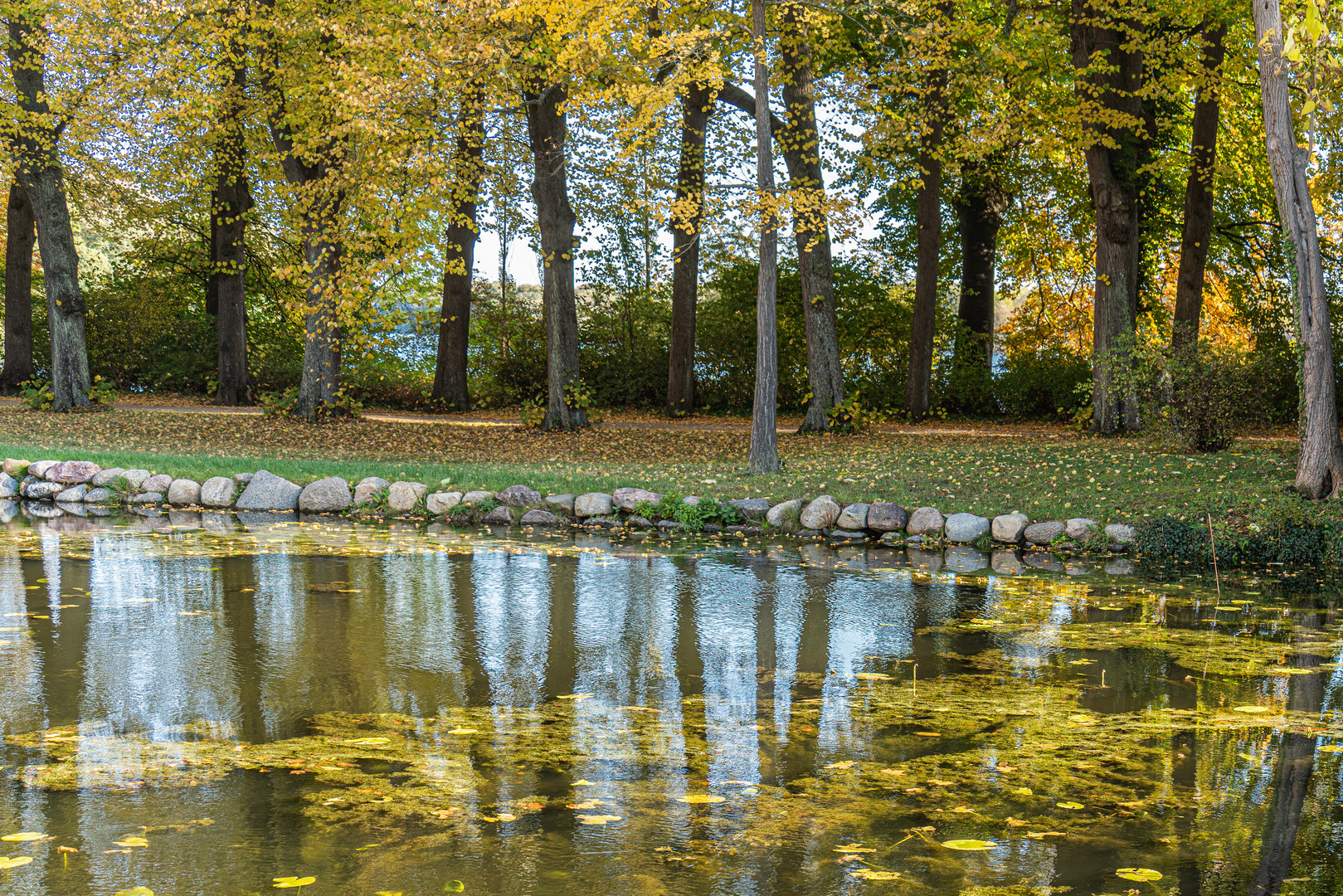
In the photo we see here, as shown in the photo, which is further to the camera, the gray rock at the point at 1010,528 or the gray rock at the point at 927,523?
the gray rock at the point at 927,523

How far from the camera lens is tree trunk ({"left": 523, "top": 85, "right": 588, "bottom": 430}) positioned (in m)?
18.4

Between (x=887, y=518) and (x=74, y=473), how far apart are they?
966 centimetres

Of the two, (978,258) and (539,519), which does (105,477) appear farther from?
(978,258)

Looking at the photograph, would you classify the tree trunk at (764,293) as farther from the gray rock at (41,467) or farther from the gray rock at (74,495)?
the gray rock at (41,467)

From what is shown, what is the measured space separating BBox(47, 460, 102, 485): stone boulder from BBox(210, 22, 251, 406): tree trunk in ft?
28.9

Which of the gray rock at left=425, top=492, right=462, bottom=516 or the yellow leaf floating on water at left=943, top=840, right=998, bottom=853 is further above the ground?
the gray rock at left=425, top=492, right=462, bottom=516

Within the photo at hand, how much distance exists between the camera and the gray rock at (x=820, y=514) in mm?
11039

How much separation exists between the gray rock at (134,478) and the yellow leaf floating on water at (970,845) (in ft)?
37.3

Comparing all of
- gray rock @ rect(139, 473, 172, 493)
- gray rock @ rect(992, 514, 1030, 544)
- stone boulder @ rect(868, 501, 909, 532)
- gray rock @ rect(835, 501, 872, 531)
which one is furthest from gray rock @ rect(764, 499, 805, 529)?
gray rock @ rect(139, 473, 172, 493)

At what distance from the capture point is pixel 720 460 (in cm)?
1565

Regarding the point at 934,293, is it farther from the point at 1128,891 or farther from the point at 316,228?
the point at 1128,891

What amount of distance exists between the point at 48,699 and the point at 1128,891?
15.9 feet

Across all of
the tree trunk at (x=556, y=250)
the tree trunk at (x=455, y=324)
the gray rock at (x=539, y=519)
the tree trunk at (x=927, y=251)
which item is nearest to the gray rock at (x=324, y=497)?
the gray rock at (x=539, y=519)

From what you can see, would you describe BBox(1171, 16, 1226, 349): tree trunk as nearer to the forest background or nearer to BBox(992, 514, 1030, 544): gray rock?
the forest background
